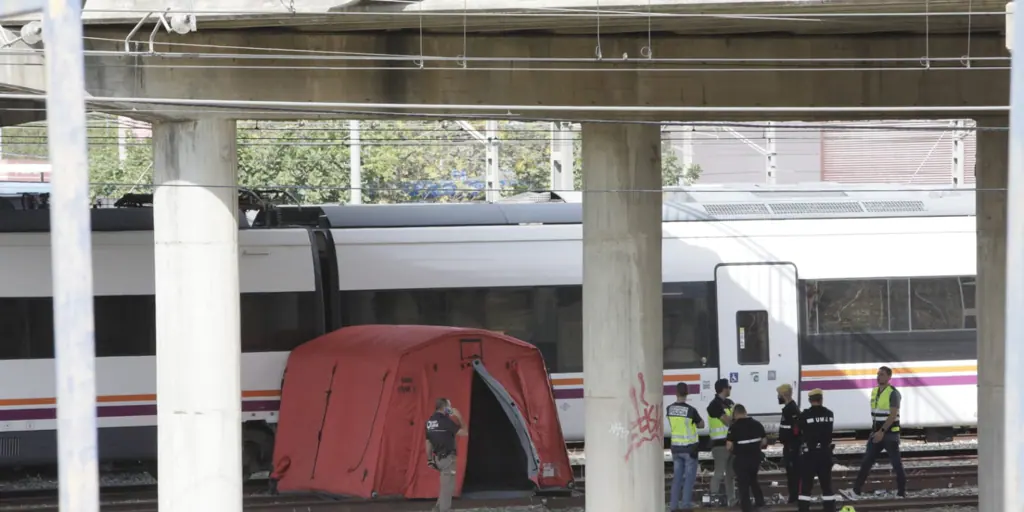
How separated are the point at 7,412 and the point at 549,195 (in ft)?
27.8

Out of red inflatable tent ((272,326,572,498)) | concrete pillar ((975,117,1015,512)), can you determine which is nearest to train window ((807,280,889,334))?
concrete pillar ((975,117,1015,512))

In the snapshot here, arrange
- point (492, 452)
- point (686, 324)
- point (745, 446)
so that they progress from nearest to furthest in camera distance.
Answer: point (745, 446) → point (492, 452) → point (686, 324)

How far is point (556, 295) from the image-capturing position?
59.0 ft

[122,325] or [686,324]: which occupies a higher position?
[122,325]

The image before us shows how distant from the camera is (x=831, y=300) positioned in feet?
61.2

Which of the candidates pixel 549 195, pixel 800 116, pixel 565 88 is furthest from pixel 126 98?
pixel 549 195

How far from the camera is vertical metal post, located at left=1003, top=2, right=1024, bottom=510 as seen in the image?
6035 mm

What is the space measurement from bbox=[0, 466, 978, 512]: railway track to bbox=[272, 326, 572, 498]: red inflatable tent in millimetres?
179

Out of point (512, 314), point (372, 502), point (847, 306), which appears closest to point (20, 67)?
point (372, 502)

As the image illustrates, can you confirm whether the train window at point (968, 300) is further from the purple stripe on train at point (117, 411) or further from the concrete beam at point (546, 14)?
the purple stripe on train at point (117, 411)

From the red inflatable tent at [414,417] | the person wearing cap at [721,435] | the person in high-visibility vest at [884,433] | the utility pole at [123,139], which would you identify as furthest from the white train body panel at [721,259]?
the utility pole at [123,139]

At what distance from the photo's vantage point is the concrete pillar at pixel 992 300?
14.2 metres

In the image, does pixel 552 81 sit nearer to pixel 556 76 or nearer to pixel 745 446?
pixel 556 76

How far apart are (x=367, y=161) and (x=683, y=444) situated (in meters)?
21.8
